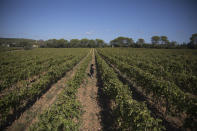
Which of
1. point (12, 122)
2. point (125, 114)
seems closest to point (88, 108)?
point (125, 114)

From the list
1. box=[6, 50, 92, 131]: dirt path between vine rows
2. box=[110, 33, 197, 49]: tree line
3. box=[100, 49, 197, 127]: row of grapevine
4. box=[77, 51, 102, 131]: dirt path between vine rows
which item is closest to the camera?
box=[100, 49, 197, 127]: row of grapevine

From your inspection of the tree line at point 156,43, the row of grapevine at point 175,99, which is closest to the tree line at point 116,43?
the tree line at point 156,43

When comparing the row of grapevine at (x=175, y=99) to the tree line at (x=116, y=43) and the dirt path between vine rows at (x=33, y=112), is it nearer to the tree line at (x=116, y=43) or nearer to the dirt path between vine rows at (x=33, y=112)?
the dirt path between vine rows at (x=33, y=112)

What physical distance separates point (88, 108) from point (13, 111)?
4706mm

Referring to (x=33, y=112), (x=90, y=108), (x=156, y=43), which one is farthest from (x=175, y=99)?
(x=156, y=43)

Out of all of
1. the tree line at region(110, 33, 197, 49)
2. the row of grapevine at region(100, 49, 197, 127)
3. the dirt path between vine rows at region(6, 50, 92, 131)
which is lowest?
the dirt path between vine rows at region(6, 50, 92, 131)

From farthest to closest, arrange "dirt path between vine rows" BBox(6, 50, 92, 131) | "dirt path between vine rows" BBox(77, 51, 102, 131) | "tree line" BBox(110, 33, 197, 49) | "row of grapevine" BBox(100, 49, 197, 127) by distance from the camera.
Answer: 1. "tree line" BBox(110, 33, 197, 49)
2. "dirt path between vine rows" BBox(77, 51, 102, 131)
3. "dirt path between vine rows" BBox(6, 50, 92, 131)
4. "row of grapevine" BBox(100, 49, 197, 127)

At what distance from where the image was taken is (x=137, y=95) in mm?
7852

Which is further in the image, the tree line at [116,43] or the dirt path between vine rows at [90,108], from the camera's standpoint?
the tree line at [116,43]

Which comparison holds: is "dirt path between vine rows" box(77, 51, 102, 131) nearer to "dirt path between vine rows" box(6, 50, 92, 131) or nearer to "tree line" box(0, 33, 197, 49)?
"dirt path between vine rows" box(6, 50, 92, 131)

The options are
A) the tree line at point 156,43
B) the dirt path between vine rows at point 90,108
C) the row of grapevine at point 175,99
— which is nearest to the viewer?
the row of grapevine at point 175,99

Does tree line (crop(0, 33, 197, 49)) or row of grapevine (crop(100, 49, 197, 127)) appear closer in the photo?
row of grapevine (crop(100, 49, 197, 127))

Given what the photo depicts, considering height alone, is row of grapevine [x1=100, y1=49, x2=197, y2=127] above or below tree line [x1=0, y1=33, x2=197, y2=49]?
below

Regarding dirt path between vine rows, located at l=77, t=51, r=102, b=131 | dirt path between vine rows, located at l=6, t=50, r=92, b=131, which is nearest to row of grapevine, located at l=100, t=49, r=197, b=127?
dirt path between vine rows, located at l=77, t=51, r=102, b=131
